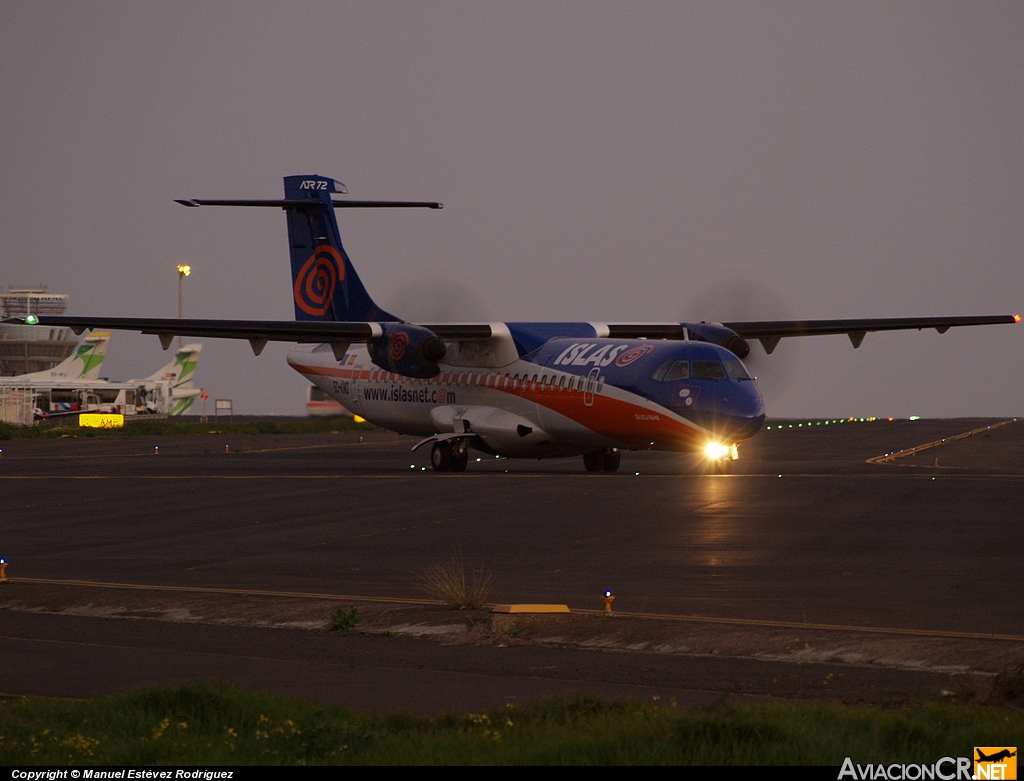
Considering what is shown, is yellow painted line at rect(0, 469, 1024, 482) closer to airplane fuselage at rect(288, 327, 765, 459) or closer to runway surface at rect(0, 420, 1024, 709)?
runway surface at rect(0, 420, 1024, 709)

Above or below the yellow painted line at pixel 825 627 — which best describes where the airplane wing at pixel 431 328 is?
above

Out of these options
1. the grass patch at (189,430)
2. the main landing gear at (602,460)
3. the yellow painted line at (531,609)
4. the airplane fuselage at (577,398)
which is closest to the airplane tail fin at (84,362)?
the grass patch at (189,430)

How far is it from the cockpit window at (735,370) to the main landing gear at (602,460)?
539cm

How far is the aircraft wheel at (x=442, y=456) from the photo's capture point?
34812 millimetres

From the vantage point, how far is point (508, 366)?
114 ft

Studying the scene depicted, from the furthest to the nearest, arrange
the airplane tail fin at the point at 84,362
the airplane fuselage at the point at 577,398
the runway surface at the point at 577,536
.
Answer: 1. the airplane tail fin at the point at 84,362
2. the airplane fuselage at the point at 577,398
3. the runway surface at the point at 577,536

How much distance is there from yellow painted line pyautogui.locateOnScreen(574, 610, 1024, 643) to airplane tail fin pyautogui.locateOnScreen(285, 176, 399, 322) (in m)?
29.6

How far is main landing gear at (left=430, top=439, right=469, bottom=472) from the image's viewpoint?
34.8 meters

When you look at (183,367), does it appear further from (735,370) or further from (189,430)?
(735,370)

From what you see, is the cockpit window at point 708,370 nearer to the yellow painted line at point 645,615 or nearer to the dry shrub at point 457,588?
the dry shrub at point 457,588

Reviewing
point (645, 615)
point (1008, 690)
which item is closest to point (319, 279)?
point (645, 615)

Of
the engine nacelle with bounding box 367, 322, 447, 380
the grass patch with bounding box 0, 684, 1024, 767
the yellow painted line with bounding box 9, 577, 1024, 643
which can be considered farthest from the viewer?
the engine nacelle with bounding box 367, 322, 447, 380

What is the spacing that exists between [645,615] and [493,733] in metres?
4.72

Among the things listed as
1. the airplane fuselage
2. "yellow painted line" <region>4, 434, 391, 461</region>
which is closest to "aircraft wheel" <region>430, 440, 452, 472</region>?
the airplane fuselage
